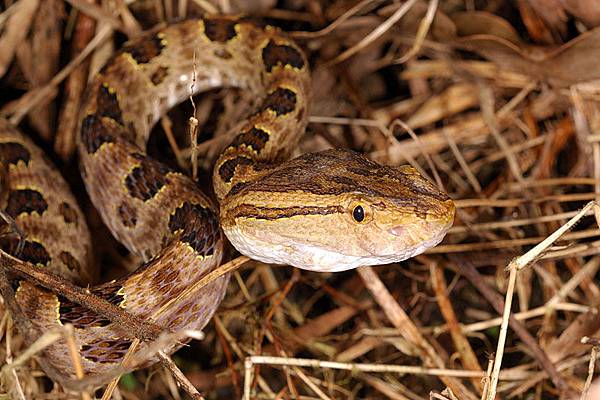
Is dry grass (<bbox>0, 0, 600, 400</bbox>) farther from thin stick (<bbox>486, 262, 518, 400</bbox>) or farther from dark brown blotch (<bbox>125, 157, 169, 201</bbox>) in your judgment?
thin stick (<bbox>486, 262, 518, 400</bbox>)

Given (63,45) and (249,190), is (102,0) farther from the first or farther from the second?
(249,190)

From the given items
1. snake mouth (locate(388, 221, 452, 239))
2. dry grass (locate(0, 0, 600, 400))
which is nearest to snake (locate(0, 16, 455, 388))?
snake mouth (locate(388, 221, 452, 239))

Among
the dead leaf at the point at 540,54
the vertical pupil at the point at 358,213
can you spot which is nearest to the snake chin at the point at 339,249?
the vertical pupil at the point at 358,213

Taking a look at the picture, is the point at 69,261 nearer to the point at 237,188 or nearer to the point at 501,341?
the point at 237,188

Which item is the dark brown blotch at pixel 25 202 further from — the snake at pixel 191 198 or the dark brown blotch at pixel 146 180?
the dark brown blotch at pixel 146 180

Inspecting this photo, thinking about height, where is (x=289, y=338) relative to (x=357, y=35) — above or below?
below

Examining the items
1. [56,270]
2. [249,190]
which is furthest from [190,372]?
[249,190]
